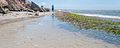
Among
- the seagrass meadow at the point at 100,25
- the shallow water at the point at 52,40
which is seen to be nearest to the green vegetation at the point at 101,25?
the seagrass meadow at the point at 100,25

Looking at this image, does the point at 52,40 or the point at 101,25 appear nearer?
the point at 52,40

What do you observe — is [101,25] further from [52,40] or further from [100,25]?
[52,40]

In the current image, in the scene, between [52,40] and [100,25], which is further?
[100,25]

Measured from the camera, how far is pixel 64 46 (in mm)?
4996

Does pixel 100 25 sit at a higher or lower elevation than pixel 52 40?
lower

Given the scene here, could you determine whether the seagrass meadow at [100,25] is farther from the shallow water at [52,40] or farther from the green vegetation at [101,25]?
the shallow water at [52,40]

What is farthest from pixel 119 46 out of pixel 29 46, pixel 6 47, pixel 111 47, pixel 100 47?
pixel 6 47

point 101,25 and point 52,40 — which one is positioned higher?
point 52,40

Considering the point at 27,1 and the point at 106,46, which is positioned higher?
the point at 27,1

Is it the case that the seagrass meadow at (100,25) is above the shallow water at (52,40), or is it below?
below

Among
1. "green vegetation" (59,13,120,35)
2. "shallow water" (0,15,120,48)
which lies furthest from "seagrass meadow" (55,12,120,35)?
"shallow water" (0,15,120,48)

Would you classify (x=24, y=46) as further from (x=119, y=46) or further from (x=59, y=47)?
(x=119, y=46)

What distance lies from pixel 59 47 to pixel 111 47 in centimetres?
224

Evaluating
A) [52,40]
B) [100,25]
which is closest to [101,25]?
[100,25]
